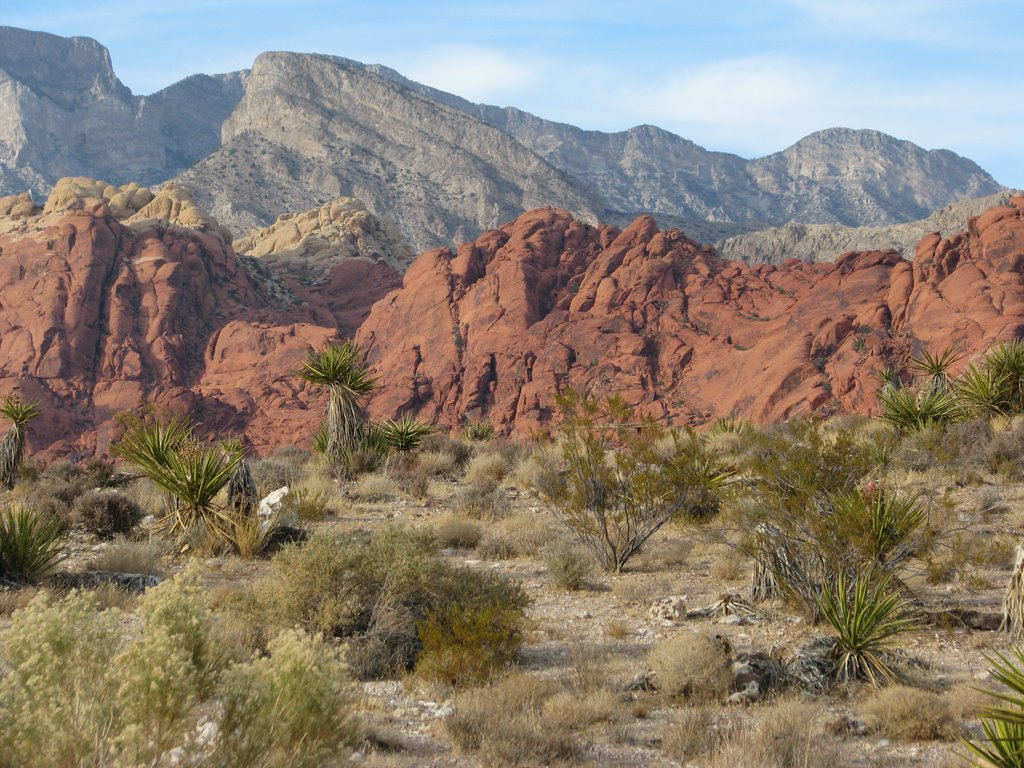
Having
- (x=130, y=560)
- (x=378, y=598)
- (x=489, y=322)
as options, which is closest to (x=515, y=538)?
(x=130, y=560)

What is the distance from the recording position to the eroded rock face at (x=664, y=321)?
4931 cm

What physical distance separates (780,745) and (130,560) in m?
9.09

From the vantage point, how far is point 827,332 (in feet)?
171

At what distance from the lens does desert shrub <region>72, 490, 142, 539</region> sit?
1480 centimetres

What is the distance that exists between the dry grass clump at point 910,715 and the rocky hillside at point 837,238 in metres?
93.8

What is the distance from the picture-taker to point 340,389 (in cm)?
2100

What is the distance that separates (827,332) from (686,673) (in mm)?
48064

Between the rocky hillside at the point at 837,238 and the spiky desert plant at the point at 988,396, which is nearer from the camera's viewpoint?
the spiky desert plant at the point at 988,396

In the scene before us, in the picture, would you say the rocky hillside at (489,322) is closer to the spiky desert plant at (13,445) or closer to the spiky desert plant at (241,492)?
the spiky desert plant at (13,445)

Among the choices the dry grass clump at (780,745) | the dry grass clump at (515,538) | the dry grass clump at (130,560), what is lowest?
the dry grass clump at (515,538)

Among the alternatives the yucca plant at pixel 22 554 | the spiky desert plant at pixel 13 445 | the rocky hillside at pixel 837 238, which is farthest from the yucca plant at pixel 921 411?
the rocky hillside at pixel 837 238

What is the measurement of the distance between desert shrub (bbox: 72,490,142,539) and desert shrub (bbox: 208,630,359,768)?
36.5ft

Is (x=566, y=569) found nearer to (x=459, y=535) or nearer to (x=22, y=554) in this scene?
(x=459, y=535)

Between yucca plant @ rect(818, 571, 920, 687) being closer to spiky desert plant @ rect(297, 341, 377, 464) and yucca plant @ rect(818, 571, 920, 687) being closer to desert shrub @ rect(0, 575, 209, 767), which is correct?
desert shrub @ rect(0, 575, 209, 767)
